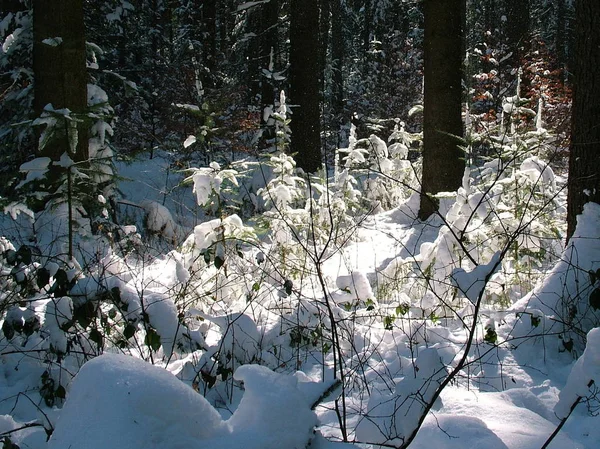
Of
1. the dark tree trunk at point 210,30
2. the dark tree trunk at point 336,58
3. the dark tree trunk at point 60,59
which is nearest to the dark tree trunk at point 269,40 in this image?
the dark tree trunk at point 210,30

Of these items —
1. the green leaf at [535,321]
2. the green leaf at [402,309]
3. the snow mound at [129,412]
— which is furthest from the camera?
the green leaf at [402,309]

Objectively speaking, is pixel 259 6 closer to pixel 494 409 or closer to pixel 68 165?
pixel 68 165

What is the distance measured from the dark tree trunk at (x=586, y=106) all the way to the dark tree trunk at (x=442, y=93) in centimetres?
304

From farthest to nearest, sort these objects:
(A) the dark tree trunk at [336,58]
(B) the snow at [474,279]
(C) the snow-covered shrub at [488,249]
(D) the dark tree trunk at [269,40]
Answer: (A) the dark tree trunk at [336,58]
(D) the dark tree trunk at [269,40]
(C) the snow-covered shrub at [488,249]
(B) the snow at [474,279]

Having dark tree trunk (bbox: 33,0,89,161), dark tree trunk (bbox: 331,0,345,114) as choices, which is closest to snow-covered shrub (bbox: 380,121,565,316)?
dark tree trunk (bbox: 33,0,89,161)

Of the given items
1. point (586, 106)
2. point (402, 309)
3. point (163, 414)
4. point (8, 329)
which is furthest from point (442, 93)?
point (163, 414)

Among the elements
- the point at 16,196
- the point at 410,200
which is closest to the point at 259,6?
the point at 410,200

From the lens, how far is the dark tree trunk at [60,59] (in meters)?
5.41

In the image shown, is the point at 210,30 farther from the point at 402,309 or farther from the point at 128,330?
the point at 128,330

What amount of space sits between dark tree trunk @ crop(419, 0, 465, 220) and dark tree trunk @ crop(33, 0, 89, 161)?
164 inches

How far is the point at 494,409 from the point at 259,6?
9.93 metres

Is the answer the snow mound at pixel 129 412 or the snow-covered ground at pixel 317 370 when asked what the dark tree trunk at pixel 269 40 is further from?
the snow mound at pixel 129 412

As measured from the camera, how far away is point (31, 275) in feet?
10.3

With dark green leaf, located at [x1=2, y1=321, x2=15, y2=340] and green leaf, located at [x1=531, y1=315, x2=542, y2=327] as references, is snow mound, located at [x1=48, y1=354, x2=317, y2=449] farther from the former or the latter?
green leaf, located at [x1=531, y1=315, x2=542, y2=327]
